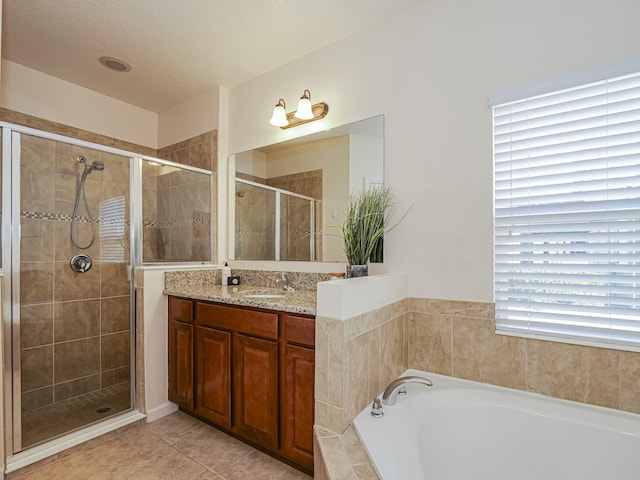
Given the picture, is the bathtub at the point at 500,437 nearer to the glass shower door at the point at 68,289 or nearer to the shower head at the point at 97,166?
the glass shower door at the point at 68,289

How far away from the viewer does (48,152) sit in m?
1.94

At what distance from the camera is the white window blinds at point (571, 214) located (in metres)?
1.38

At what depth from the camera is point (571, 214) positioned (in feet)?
4.90

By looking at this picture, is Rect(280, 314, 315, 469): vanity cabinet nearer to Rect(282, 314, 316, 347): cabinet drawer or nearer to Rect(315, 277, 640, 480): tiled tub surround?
Rect(282, 314, 316, 347): cabinet drawer

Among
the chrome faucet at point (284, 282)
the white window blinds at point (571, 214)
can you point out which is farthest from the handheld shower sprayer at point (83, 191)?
the white window blinds at point (571, 214)

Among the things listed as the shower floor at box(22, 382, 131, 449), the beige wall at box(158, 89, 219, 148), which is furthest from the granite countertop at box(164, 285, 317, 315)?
the beige wall at box(158, 89, 219, 148)

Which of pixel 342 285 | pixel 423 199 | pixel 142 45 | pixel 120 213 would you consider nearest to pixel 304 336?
pixel 342 285

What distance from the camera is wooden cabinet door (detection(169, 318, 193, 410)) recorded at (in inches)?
85.5

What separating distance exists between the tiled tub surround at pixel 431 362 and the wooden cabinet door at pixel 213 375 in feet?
2.43

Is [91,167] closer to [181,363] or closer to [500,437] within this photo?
[181,363]

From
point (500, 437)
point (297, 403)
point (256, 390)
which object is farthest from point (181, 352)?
point (500, 437)

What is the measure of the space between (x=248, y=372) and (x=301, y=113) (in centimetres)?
169

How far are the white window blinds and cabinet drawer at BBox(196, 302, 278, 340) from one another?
1.17 metres

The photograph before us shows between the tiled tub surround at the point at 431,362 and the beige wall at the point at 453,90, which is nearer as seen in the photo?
the tiled tub surround at the point at 431,362
